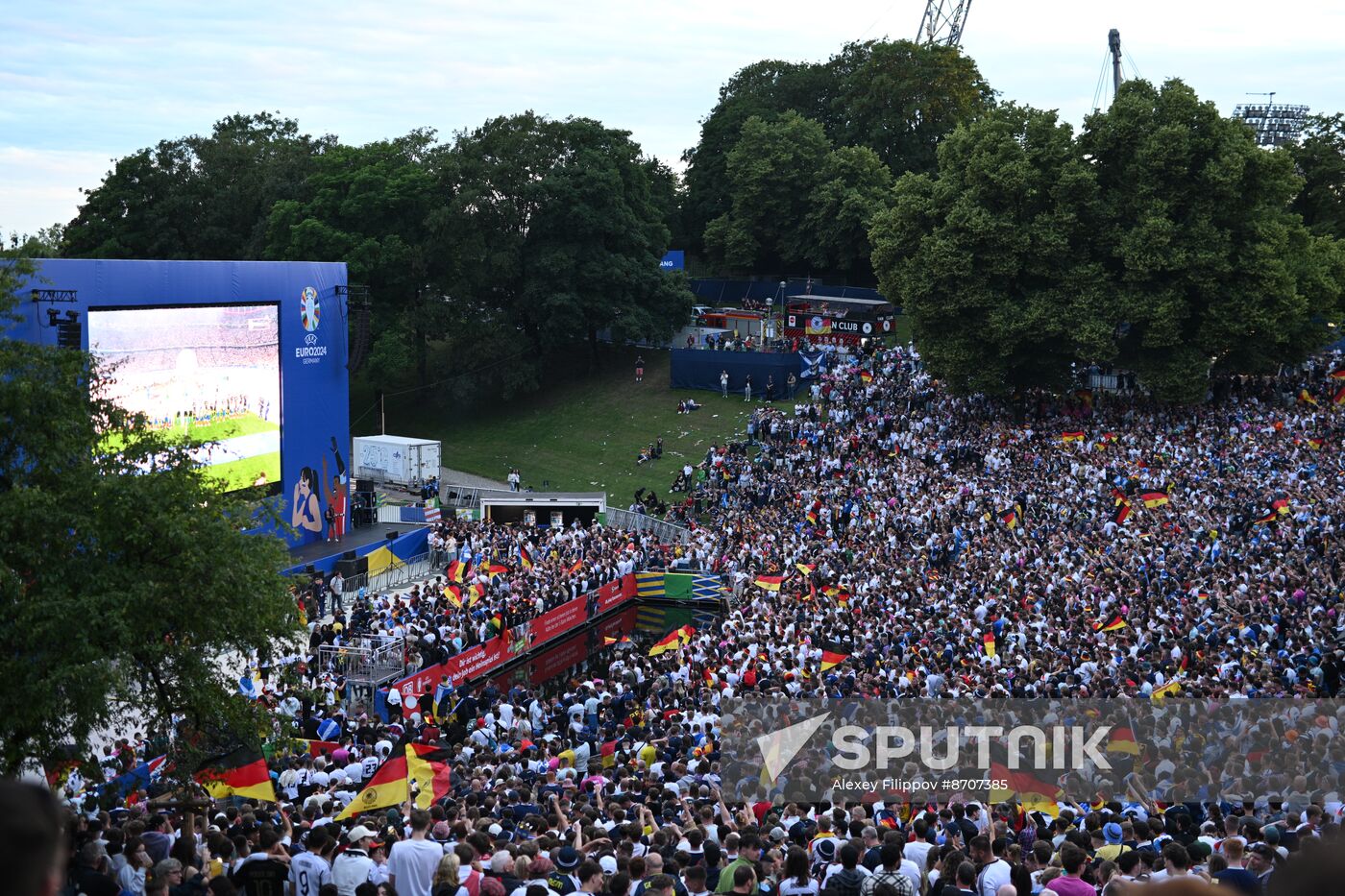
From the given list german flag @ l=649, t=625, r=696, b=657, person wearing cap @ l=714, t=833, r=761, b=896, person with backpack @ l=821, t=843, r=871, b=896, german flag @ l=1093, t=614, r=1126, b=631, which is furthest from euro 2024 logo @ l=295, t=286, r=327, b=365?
person with backpack @ l=821, t=843, r=871, b=896

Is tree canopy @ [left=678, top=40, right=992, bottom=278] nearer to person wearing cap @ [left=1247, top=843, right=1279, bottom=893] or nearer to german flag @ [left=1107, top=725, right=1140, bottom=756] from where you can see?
german flag @ [left=1107, top=725, right=1140, bottom=756]

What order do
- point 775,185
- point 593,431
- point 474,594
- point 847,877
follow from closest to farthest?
point 847,877 → point 474,594 → point 593,431 → point 775,185

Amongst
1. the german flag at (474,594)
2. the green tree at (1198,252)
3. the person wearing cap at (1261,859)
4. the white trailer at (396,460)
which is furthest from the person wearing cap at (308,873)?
the green tree at (1198,252)

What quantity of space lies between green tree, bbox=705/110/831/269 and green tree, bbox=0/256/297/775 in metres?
50.9

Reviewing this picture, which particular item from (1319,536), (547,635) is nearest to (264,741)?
(547,635)

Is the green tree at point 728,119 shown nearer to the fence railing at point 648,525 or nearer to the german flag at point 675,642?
the fence railing at point 648,525

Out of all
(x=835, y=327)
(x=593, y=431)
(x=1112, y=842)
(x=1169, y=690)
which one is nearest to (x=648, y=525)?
(x=593, y=431)

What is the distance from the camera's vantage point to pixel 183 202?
62.6m

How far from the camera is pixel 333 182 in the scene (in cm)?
5656

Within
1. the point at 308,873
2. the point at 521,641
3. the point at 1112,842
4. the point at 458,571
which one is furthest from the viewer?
the point at 458,571

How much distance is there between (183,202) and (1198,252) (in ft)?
161

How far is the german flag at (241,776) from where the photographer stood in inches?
530

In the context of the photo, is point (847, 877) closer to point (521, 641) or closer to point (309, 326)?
point (521, 641)

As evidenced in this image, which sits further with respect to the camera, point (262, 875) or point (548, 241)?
point (548, 241)
